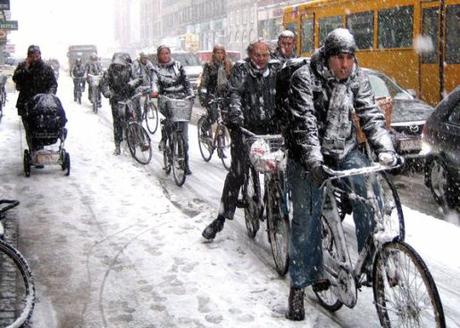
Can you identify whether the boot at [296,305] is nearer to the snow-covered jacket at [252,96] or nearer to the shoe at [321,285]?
the shoe at [321,285]

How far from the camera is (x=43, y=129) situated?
31.8ft

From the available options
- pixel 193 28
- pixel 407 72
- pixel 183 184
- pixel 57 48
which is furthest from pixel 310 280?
pixel 57 48

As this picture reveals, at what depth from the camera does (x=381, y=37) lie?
Answer: 1576 centimetres

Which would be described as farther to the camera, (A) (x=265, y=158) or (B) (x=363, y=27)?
(B) (x=363, y=27)

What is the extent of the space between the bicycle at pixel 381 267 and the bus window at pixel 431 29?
10749 mm

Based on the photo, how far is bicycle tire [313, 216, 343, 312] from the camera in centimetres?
431

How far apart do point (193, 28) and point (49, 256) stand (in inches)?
2841

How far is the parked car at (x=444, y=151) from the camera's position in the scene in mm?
7543

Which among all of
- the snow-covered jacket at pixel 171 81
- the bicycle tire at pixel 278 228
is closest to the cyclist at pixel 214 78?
the snow-covered jacket at pixel 171 81

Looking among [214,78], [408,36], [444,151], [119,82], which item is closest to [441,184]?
[444,151]

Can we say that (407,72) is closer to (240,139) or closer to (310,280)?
(240,139)

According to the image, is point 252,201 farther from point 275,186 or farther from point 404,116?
point 404,116

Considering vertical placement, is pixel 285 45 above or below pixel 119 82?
above

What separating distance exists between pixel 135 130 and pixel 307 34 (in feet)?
30.9
